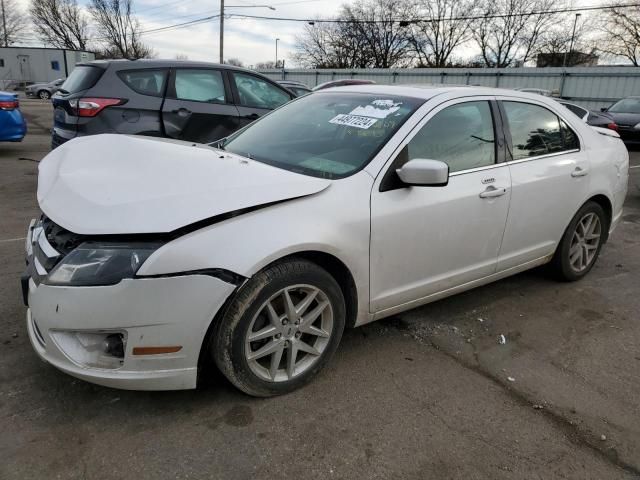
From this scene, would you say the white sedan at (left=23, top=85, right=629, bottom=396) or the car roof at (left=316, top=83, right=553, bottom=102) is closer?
the white sedan at (left=23, top=85, right=629, bottom=396)

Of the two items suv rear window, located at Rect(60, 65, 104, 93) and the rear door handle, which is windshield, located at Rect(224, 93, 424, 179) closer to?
the rear door handle

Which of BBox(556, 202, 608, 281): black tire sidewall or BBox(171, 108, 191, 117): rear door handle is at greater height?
BBox(171, 108, 191, 117): rear door handle

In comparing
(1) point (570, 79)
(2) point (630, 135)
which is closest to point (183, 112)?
(2) point (630, 135)

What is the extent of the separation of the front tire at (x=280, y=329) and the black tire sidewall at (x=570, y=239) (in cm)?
230

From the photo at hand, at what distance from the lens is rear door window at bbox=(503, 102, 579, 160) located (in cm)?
354

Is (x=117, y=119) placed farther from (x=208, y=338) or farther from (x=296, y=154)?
(x=208, y=338)

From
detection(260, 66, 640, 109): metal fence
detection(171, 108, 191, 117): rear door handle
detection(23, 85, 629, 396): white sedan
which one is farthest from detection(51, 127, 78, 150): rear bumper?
detection(260, 66, 640, 109): metal fence

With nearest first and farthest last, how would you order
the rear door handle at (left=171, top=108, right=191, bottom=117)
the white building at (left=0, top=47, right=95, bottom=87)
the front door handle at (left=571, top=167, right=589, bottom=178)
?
the front door handle at (left=571, top=167, right=589, bottom=178)
the rear door handle at (left=171, top=108, right=191, bottom=117)
the white building at (left=0, top=47, right=95, bottom=87)

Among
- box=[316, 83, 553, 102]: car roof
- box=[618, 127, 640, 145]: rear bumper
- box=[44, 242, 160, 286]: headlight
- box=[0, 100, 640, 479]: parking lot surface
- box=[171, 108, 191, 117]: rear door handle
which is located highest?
box=[316, 83, 553, 102]: car roof

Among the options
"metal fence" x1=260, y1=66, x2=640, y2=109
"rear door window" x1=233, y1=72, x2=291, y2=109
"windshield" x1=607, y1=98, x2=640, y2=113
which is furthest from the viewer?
"metal fence" x1=260, y1=66, x2=640, y2=109

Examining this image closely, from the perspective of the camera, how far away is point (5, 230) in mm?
5000

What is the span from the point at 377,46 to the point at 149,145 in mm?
55555

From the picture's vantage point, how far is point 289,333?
2500mm

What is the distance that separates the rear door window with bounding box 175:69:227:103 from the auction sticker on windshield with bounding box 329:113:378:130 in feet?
11.8
